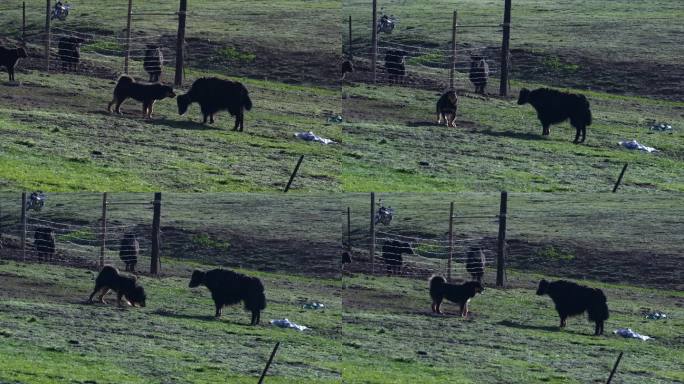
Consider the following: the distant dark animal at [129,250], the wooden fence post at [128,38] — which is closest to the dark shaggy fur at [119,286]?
the distant dark animal at [129,250]

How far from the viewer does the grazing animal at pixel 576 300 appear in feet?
147

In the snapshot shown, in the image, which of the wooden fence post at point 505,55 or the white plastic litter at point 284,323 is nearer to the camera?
the white plastic litter at point 284,323

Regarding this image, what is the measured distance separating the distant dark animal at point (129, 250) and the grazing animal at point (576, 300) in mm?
9866

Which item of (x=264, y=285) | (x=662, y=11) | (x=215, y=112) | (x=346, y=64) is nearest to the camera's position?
(x=264, y=285)

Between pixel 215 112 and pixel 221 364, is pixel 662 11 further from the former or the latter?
pixel 221 364

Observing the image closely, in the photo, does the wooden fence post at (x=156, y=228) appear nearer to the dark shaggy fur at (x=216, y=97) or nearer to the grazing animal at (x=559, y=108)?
the dark shaggy fur at (x=216, y=97)

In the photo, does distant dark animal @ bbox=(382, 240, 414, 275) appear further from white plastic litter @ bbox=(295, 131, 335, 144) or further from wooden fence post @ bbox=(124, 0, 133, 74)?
wooden fence post @ bbox=(124, 0, 133, 74)

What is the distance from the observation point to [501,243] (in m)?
47.9

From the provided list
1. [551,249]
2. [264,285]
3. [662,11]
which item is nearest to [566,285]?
[551,249]

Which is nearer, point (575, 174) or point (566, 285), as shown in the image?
point (566, 285)

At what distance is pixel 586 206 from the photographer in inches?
1976

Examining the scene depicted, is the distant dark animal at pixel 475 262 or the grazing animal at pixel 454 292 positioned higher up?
the distant dark animal at pixel 475 262

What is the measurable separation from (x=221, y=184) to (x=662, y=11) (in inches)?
862

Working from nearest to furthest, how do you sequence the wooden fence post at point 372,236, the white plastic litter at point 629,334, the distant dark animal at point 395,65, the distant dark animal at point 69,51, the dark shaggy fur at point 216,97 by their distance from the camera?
the white plastic litter at point 629,334, the wooden fence post at point 372,236, the dark shaggy fur at point 216,97, the distant dark animal at point 69,51, the distant dark animal at point 395,65
